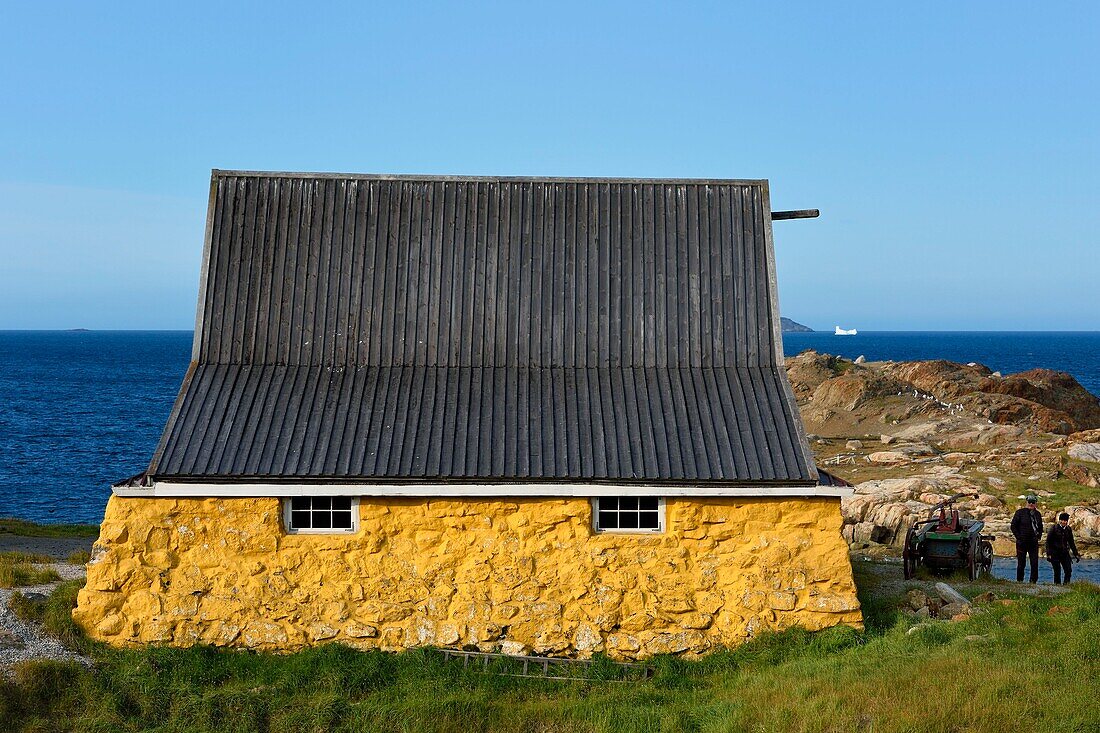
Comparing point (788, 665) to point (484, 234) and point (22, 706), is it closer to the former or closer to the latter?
point (484, 234)

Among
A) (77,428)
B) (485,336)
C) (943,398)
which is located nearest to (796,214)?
(485,336)

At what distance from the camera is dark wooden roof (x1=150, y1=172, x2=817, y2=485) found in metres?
15.7

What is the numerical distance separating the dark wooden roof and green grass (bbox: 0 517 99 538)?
62.3 ft

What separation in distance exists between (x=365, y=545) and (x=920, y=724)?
8220mm

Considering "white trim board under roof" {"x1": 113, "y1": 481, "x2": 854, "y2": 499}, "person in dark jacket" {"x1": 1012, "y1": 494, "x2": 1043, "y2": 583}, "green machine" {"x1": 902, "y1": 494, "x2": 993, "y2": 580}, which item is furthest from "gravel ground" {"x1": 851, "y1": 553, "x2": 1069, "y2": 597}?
"white trim board under roof" {"x1": 113, "y1": 481, "x2": 854, "y2": 499}

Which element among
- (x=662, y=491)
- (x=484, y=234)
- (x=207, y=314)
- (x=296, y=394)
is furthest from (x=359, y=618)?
(x=484, y=234)

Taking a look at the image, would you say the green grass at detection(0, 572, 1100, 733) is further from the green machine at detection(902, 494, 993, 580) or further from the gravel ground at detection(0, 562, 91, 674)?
the green machine at detection(902, 494, 993, 580)

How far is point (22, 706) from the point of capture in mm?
13477

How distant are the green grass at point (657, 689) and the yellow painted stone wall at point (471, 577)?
427 mm

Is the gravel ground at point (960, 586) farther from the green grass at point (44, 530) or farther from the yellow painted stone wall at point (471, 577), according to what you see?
the green grass at point (44, 530)

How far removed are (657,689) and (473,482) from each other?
408cm

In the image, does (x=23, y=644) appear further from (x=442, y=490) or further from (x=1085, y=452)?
(x=1085, y=452)

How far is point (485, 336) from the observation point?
1780 cm

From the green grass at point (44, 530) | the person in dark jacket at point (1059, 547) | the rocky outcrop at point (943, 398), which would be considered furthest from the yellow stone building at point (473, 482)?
the rocky outcrop at point (943, 398)
